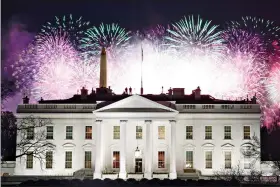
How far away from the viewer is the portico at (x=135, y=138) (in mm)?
48000

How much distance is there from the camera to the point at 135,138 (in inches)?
1956

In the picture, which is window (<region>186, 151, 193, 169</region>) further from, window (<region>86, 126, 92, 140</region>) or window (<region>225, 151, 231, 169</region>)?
window (<region>86, 126, 92, 140</region>)

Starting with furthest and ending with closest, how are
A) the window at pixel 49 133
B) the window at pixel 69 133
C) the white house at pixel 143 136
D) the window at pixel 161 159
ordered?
the window at pixel 69 133, the window at pixel 49 133, the window at pixel 161 159, the white house at pixel 143 136

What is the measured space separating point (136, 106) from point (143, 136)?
2662 mm

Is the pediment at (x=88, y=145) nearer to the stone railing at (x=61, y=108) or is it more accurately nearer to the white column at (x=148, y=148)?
the stone railing at (x=61, y=108)

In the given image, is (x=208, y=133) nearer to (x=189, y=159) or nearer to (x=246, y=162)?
(x=189, y=159)

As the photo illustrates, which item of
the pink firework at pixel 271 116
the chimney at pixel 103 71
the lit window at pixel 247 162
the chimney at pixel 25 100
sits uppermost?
the chimney at pixel 103 71

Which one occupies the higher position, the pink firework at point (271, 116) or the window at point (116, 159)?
the pink firework at point (271, 116)

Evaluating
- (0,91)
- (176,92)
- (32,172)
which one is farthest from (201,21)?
(0,91)

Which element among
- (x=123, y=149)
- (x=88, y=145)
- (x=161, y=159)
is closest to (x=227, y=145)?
(x=161, y=159)

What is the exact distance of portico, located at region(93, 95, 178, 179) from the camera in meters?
48.0

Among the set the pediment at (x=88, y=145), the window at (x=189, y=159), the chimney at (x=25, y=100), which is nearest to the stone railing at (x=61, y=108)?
the chimney at (x=25, y=100)

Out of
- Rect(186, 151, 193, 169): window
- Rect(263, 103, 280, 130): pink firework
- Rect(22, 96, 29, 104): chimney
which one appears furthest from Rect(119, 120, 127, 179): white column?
Rect(263, 103, 280, 130): pink firework

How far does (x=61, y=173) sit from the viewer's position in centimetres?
4966
